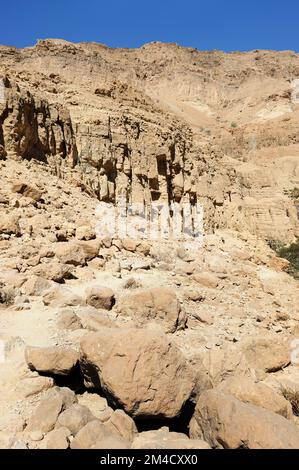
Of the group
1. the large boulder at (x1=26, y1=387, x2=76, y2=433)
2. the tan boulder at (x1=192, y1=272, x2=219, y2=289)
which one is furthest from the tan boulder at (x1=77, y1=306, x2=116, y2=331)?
the tan boulder at (x1=192, y1=272, x2=219, y2=289)

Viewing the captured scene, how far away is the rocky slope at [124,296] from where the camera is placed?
352 cm

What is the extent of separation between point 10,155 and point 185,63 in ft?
247

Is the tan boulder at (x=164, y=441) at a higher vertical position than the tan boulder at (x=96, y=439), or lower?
lower

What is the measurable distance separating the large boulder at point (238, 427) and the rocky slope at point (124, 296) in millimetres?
13

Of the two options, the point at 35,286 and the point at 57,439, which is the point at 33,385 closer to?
the point at 57,439

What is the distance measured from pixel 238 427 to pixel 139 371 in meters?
1.05

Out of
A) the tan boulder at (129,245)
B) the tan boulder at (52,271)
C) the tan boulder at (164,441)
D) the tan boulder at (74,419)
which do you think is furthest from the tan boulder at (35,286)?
the tan boulder at (129,245)

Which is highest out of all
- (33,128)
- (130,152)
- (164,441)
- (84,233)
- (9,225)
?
(33,128)

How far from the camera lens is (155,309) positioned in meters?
6.37

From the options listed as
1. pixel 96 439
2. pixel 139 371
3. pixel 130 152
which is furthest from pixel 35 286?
pixel 130 152

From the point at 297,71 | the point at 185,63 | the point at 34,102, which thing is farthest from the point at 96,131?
the point at 297,71

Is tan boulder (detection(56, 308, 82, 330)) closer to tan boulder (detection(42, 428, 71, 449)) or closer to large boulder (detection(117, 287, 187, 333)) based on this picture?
large boulder (detection(117, 287, 187, 333))

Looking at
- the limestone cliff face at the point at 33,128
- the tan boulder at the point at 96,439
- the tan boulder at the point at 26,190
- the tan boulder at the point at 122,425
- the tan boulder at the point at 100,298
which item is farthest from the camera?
the limestone cliff face at the point at 33,128

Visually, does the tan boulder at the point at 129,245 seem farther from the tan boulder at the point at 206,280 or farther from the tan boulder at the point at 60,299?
the tan boulder at the point at 60,299
